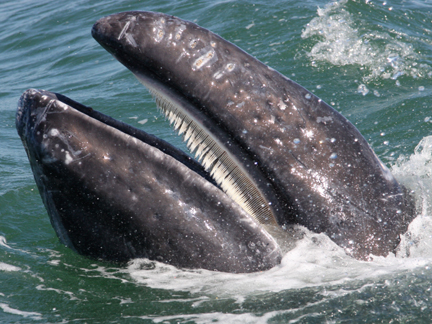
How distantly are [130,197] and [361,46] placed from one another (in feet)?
31.2

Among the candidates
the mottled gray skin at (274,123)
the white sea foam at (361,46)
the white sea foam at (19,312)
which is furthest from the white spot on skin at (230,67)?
the white sea foam at (361,46)

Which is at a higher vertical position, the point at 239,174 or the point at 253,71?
the point at 253,71

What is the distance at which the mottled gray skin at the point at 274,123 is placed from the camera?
417 centimetres

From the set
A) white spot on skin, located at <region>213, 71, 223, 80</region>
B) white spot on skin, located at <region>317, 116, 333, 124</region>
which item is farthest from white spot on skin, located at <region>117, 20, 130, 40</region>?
white spot on skin, located at <region>317, 116, 333, 124</region>

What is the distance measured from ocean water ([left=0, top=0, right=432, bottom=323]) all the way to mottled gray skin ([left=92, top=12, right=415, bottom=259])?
302 mm

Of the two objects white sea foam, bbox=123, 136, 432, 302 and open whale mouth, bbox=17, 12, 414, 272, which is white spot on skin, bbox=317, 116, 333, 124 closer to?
open whale mouth, bbox=17, 12, 414, 272

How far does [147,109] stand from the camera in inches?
459

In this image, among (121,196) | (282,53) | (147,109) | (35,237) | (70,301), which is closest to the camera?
(121,196)

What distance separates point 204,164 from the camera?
448 centimetres

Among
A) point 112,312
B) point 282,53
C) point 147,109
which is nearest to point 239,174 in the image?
point 112,312

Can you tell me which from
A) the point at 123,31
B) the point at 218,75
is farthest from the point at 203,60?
the point at 123,31

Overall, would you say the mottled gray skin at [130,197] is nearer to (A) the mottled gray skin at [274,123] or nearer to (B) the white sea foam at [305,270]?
(B) the white sea foam at [305,270]

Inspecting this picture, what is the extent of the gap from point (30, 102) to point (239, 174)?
69.7 inches

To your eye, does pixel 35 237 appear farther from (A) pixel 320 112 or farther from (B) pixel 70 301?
Result: (A) pixel 320 112
